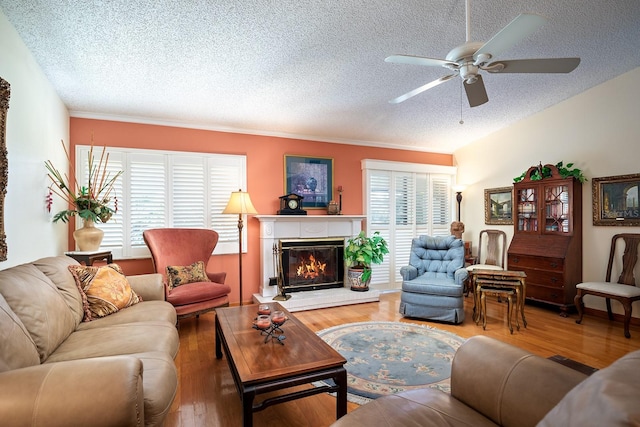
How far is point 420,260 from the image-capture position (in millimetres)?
4348

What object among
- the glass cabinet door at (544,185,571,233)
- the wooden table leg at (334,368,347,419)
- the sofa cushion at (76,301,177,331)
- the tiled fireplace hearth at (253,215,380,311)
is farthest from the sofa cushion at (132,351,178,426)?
the glass cabinet door at (544,185,571,233)

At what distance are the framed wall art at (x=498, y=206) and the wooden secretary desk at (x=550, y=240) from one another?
17.3 inches

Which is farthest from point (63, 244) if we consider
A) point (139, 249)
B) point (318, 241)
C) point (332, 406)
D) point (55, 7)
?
point (332, 406)

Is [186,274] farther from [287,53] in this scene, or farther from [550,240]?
[550,240]

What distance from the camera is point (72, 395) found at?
110cm

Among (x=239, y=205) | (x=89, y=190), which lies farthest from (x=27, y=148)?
(x=239, y=205)

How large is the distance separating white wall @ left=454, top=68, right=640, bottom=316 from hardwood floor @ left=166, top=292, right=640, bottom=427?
904 mm

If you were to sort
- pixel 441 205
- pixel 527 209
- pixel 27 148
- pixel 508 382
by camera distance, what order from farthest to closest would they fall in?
pixel 441 205 < pixel 527 209 < pixel 27 148 < pixel 508 382

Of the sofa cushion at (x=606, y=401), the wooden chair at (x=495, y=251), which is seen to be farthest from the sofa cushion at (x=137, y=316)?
the wooden chair at (x=495, y=251)

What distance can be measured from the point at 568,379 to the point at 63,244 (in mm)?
4591

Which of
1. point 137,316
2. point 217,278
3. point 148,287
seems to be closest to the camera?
point 137,316

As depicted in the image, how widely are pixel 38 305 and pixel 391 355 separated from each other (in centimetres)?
257

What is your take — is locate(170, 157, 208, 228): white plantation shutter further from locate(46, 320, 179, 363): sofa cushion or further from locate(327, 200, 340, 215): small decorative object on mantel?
locate(46, 320, 179, 363): sofa cushion

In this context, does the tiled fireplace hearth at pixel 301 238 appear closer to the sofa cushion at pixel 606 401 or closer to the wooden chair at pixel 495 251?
the wooden chair at pixel 495 251
